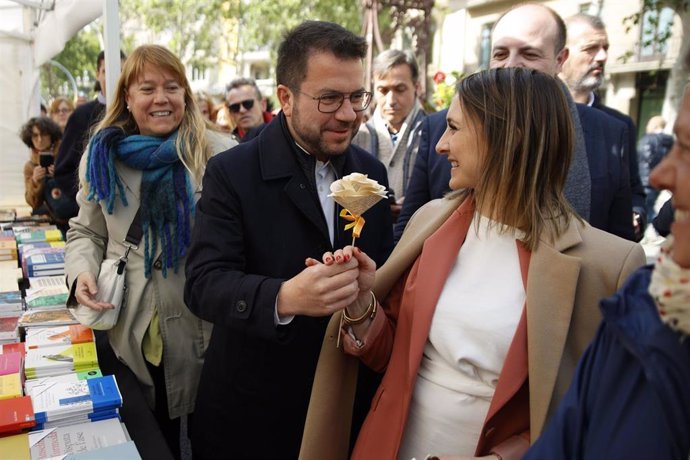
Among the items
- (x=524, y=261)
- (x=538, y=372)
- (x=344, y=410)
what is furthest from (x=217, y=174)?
(x=538, y=372)

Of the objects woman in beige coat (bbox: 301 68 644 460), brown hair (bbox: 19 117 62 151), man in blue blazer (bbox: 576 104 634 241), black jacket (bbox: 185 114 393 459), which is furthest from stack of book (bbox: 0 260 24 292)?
man in blue blazer (bbox: 576 104 634 241)

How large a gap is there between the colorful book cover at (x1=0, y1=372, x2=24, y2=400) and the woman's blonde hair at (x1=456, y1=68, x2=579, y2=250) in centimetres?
178

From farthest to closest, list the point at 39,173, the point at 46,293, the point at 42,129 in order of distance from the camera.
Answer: the point at 42,129 < the point at 39,173 < the point at 46,293

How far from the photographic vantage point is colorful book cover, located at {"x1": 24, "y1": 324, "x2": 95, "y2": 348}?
2.45m

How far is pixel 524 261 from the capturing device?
1.55 m

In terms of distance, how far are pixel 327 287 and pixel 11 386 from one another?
1332mm

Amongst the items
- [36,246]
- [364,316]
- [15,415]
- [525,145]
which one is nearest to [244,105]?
[36,246]

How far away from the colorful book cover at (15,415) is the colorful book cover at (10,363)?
29 centimetres

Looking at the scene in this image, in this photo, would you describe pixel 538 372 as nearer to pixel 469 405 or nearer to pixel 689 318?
pixel 469 405

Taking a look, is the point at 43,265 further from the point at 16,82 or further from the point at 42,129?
the point at 16,82

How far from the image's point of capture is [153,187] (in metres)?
2.67

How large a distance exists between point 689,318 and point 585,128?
1.96m

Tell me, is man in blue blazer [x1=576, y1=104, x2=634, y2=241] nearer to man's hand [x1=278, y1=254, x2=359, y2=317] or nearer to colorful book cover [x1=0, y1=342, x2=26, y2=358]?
man's hand [x1=278, y1=254, x2=359, y2=317]

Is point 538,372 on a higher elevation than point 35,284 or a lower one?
higher
